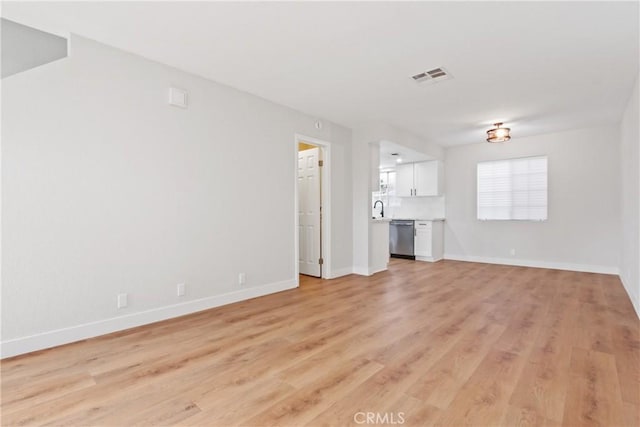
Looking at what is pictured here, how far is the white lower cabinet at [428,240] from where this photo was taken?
685 centimetres

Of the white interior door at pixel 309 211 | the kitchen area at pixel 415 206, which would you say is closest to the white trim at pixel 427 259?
the kitchen area at pixel 415 206

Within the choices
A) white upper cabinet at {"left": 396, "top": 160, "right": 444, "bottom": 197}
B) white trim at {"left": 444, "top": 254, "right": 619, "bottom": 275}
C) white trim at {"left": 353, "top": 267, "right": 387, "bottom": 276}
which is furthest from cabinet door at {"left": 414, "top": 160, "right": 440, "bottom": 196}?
white trim at {"left": 353, "top": 267, "right": 387, "bottom": 276}

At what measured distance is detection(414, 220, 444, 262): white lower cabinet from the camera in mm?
6852

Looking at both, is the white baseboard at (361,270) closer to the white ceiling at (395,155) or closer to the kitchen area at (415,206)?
the kitchen area at (415,206)

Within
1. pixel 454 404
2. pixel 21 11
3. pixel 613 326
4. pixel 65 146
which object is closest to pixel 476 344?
pixel 454 404

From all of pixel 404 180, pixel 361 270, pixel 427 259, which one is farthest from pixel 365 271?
pixel 404 180

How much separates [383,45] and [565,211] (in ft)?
17.1

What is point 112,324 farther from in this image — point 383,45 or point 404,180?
point 404,180

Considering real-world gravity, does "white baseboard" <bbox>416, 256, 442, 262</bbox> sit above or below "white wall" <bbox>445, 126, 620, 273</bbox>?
below

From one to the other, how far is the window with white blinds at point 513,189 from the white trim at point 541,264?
849 millimetres

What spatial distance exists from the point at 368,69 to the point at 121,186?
2630 millimetres

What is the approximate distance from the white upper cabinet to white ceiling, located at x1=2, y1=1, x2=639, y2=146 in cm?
280

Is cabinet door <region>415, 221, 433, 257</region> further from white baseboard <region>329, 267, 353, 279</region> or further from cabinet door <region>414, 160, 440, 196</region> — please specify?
white baseboard <region>329, 267, 353, 279</region>

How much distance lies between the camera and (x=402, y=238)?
729 cm
